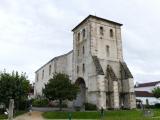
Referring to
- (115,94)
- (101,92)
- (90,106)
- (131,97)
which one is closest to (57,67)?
(101,92)

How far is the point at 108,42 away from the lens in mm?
48969

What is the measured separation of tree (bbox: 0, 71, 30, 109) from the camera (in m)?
36.8

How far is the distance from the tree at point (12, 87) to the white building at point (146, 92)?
137ft

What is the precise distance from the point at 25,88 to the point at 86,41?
16406mm

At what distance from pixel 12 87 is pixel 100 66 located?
15936 millimetres

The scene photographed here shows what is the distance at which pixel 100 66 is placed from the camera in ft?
144

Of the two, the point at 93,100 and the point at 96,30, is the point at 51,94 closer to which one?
the point at 93,100

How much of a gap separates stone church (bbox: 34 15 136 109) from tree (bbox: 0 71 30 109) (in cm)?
1229

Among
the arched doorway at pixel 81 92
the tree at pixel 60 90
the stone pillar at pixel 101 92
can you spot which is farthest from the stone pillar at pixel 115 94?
the arched doorway at pixel 81 92

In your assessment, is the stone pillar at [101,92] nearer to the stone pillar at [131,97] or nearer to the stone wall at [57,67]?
the stone pillar at [131,97]

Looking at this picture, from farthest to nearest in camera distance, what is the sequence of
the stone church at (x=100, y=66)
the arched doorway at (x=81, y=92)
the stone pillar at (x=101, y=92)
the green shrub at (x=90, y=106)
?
the arched doorway at (x=81, y=92)
the stone church at (x=100, y=66)
the stone pillar at (x=101, y=92)
the green shrub at (x=90, y=106)

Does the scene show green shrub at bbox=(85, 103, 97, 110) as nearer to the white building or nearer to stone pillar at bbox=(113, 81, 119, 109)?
stone pillar at bbox=(113, 81, 119, 109)

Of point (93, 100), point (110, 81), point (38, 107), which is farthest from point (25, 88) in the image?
point (110, 81)

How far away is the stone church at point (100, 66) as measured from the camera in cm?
4328
